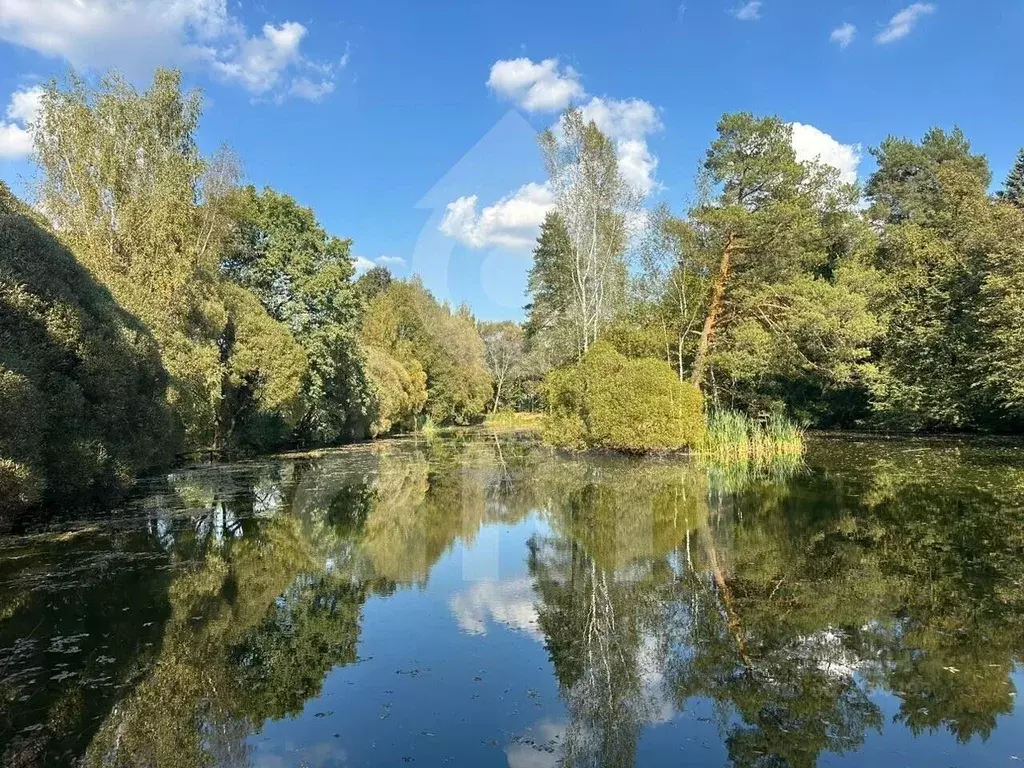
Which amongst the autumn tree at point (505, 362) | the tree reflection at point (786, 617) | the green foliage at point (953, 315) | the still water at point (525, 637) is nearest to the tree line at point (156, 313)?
the still water at point (525, 637)

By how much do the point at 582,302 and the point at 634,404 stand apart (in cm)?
692

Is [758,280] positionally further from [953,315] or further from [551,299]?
[551,299]

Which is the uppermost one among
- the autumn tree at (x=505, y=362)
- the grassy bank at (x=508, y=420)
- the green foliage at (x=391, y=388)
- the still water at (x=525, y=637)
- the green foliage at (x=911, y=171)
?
the green foliage at (x=911, y=171)

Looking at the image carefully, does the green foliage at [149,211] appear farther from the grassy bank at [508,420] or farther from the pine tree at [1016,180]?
the pine tree at [1016,180]

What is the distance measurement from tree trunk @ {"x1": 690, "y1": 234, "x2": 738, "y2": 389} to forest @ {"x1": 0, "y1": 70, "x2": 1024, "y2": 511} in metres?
0.12

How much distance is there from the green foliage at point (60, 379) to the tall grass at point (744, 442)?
16474mm

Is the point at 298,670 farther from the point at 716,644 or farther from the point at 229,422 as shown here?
the point at 229,422

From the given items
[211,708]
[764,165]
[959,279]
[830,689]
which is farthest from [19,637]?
[959,279]

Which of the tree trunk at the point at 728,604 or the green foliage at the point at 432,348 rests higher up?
the green foliage at the point at 432,348

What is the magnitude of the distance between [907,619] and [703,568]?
8.42ft

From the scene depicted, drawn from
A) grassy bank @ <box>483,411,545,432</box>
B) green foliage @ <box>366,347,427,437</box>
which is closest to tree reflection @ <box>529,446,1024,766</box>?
green foliage @ <box>366,347,427,437</box>

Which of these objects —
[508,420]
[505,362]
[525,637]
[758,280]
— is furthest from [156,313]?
[505,362]

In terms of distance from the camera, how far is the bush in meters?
22.6

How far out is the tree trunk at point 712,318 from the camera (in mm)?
26359
